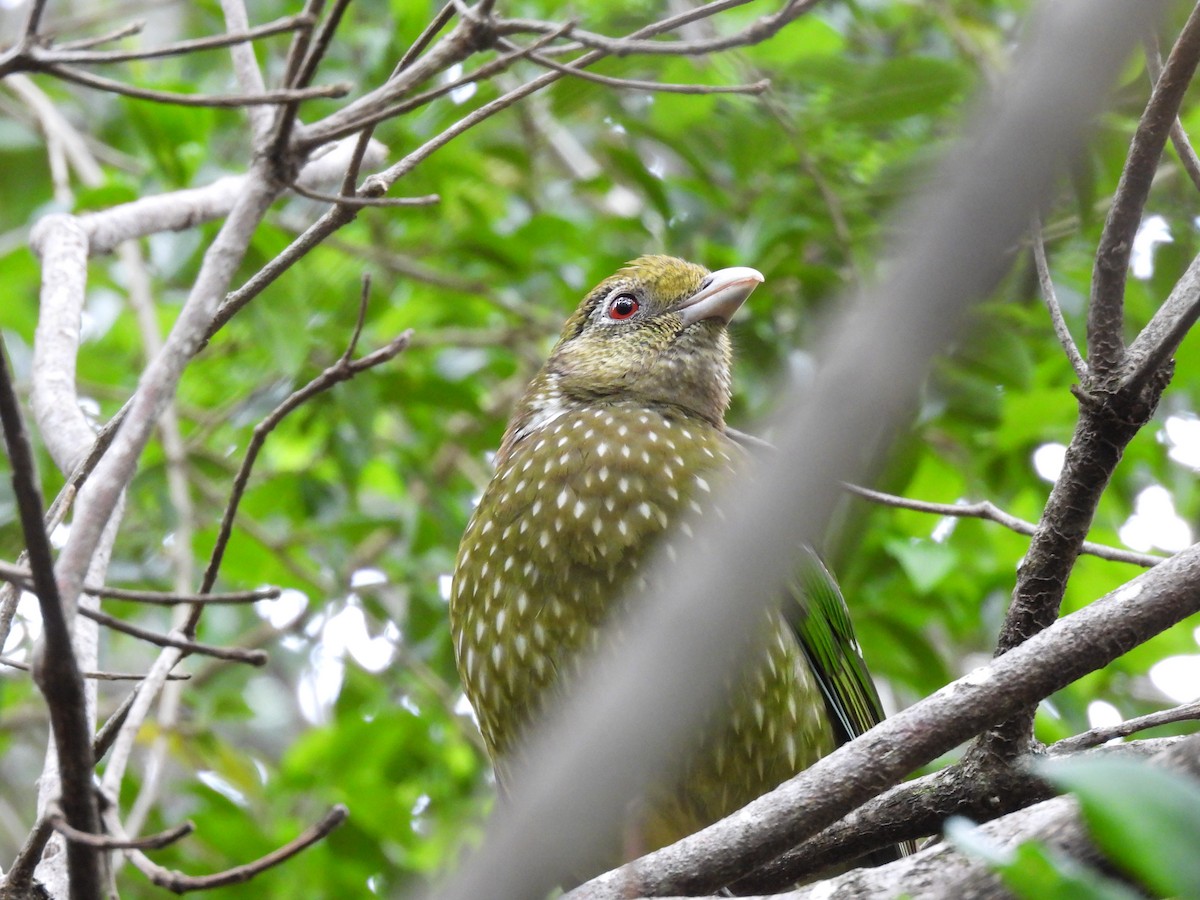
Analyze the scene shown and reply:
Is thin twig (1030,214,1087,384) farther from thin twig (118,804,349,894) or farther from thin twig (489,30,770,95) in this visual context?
thin twig (118,804,349,894)

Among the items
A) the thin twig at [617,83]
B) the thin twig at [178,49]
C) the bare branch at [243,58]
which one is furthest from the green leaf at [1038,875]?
the bare branch at [243,58]

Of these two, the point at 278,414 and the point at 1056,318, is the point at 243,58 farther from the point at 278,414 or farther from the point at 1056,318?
the point at 1056,318

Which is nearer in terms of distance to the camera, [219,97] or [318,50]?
[318,50]

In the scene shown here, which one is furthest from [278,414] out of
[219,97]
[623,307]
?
[623,307]

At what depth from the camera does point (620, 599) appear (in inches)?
121

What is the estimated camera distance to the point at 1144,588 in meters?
2.05

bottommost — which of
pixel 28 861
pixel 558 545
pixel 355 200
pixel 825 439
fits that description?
pixel 825 439

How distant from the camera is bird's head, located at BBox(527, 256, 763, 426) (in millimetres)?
3869

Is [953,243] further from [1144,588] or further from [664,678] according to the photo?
[1144,588]

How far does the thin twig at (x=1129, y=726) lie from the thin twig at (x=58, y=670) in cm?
159

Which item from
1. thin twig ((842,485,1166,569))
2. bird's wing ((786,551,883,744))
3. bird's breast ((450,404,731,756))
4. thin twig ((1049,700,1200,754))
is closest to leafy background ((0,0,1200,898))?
bird's wing ((786,551,883,744))

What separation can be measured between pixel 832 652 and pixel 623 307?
1.29 m

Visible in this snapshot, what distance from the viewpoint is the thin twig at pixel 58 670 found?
4.81ft

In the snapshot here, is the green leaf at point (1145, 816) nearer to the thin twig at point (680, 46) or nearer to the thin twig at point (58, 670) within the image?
the thin twig at point (58, 670)
